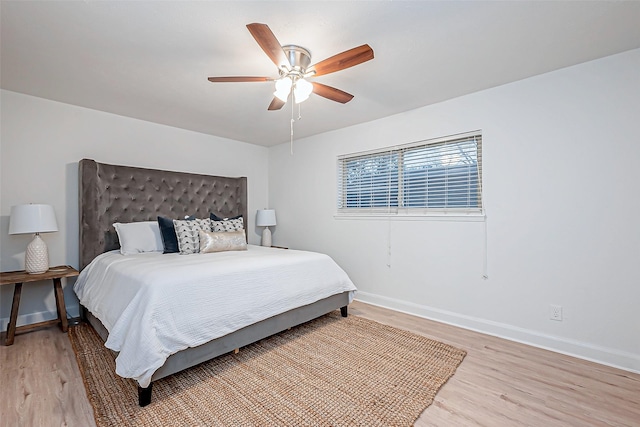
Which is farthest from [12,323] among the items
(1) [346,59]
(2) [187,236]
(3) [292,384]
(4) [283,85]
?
(1) [346,59]

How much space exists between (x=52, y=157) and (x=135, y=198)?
0.84 meters

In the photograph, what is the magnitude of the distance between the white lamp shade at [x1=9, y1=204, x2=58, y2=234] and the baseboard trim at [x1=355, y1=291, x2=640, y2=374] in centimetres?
352

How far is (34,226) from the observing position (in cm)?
262

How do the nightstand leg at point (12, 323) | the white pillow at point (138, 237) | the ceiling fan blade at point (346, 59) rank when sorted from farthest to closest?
1. the white pillow at point (138, 237)
2. the nightstand leg at point (12, 323)
3. the ceiling fan blade at point (346, 59)

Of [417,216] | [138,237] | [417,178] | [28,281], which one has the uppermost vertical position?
[417,178]

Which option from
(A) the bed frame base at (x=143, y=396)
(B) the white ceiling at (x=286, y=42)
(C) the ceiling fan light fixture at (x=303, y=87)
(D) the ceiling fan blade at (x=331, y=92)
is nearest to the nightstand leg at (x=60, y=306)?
(A) the bed frame base at (x=143, y=396)

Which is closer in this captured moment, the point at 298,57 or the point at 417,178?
the point at 298,57

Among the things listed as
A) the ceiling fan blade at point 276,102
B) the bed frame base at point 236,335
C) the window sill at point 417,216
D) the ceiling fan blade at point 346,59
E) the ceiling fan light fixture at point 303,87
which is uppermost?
the ceiling fan blade at point 346,59

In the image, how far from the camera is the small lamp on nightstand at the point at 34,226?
2596mm

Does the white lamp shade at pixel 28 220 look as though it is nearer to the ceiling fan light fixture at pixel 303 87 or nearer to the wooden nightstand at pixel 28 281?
the wooden nightstand at pixel 28 281

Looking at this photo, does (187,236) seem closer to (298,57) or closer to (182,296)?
(182,296)

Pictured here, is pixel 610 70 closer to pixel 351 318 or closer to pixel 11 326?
pixel 351 318

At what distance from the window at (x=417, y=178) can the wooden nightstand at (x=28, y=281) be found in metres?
3.14

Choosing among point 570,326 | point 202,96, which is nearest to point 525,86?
point 570,326
